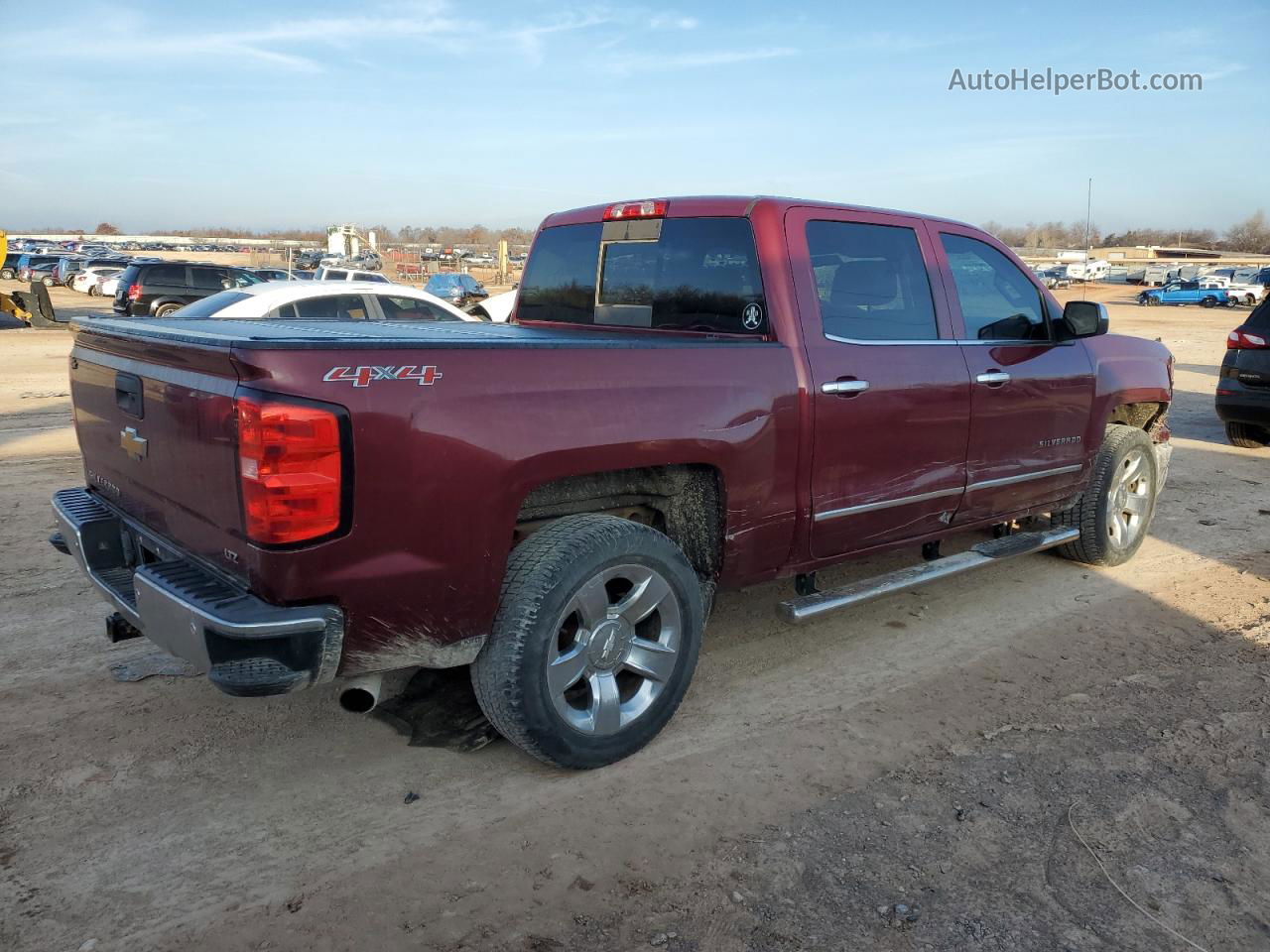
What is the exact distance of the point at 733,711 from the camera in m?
3.79

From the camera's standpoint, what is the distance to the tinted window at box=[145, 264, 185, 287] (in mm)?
21031

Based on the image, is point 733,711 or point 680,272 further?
point 680,272

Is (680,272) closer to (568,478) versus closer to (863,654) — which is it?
(568,478)

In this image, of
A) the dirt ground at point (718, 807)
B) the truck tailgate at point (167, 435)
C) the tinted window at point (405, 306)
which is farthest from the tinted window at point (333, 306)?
the truck tailgate at point (167, 435)

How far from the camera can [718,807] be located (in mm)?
3094

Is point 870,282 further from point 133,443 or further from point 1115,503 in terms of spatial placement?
point 133,443

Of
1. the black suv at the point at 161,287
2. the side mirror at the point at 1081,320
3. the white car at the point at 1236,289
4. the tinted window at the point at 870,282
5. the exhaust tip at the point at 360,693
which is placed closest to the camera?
the exhaust tip at the point at 360,693

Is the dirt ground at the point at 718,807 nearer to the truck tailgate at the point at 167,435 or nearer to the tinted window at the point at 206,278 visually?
the truck tailgate at the point at 167,435

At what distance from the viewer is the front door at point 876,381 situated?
12.6 feet

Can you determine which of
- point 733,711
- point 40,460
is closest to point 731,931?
point 733,711

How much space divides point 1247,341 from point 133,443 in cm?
995

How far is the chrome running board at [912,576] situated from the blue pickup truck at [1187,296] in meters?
53.7

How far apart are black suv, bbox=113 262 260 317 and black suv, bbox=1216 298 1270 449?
1821cm

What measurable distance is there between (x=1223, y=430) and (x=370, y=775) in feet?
37.5
